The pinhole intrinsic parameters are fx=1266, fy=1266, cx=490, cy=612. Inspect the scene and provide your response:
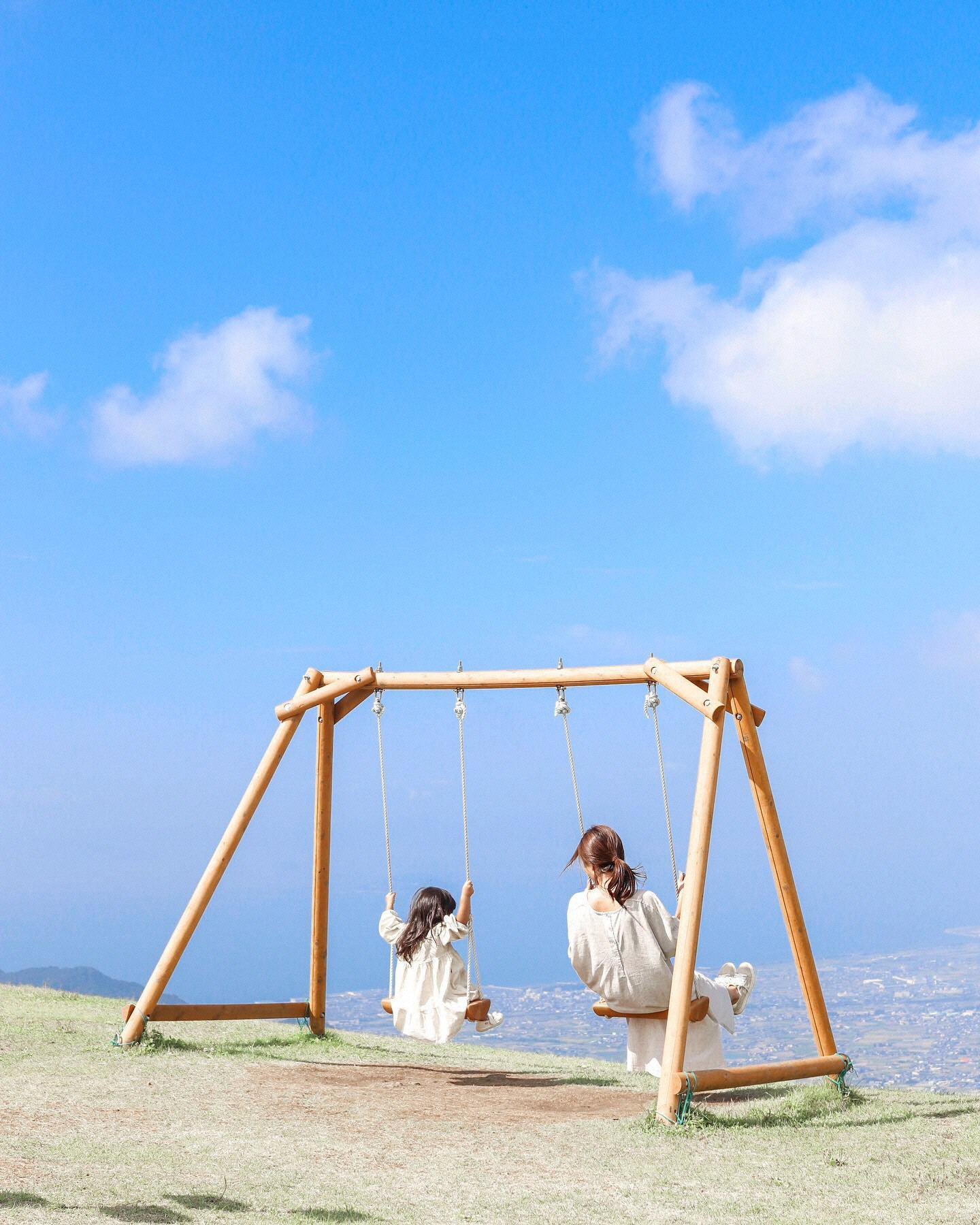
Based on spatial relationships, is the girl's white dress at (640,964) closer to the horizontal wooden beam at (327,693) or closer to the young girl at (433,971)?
the young girl at (433,971)

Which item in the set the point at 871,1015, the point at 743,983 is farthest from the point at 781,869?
the point at 871,1015

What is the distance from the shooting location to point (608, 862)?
765 cm

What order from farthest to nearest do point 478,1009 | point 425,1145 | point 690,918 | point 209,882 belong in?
point 209,882
point 478,1009
point 690,918
point 425,1145

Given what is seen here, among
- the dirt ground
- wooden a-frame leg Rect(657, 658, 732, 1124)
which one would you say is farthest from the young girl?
wooden a-frame leg Rect(657, 658, 732, 1124)

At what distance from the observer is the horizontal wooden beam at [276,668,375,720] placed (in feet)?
31.3

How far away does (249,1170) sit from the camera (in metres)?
6.01

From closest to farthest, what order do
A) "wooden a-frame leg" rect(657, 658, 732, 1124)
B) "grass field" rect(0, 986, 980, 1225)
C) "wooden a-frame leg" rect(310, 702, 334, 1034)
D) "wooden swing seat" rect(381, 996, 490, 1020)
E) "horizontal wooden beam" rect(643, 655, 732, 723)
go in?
"grass field" rect(0, 986, 980, 1225)
"wooden a-frame leg" rect(657, 658, 732, 1124)
"horizontal wooden beam" rect(643, 655, 732, 723)
"wooden swing seat" rect(381, 996, 490, 1020)
"wooden a-frame leg" rect(310, 702, 334, 1034)

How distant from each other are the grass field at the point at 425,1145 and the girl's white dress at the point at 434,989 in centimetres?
39

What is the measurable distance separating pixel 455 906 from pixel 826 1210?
3920mm

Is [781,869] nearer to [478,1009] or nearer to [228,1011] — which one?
[478,1009]

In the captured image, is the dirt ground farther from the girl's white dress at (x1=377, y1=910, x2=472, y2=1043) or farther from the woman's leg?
the woman's leg

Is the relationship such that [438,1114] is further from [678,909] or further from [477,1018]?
[678,909]

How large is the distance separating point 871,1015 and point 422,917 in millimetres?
62922

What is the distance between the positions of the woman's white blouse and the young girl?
1.36 meters
